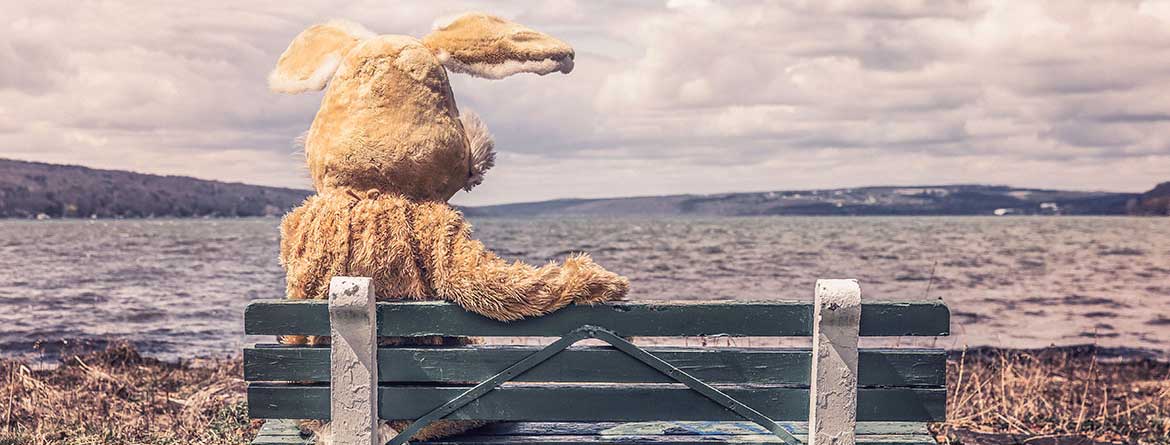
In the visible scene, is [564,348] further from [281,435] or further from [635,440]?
[281,435]

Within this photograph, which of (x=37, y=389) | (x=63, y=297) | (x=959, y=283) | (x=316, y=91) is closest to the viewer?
(x=316, y=91)

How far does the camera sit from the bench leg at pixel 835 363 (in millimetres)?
3180

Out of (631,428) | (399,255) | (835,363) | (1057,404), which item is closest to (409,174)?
(399,255)

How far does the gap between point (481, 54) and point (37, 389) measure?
17.6 ft

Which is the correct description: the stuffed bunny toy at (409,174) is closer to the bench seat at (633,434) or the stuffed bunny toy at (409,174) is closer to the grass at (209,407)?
the bench seat at (633,434)

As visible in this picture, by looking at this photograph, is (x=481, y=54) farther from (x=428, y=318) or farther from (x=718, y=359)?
(x=718, y=359)

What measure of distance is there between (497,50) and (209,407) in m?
4.33

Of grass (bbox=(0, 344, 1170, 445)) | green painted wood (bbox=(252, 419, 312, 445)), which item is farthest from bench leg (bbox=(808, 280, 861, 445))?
grass (bbox=(0, 344, 1170, 445))

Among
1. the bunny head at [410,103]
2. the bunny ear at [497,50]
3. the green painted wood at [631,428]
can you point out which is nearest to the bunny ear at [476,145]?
the bunny head at [410,103]

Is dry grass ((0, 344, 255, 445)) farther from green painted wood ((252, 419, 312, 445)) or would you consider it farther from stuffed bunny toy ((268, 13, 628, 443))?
stuffed bunny toy ((268, 13, 628, 443))

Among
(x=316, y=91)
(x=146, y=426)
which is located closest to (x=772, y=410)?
(x=316, y=91)

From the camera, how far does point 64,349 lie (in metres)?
11.5

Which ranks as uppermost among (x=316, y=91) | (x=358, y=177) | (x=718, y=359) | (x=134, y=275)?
(x=316, y=91)

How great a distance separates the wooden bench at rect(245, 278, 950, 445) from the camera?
3.20m
